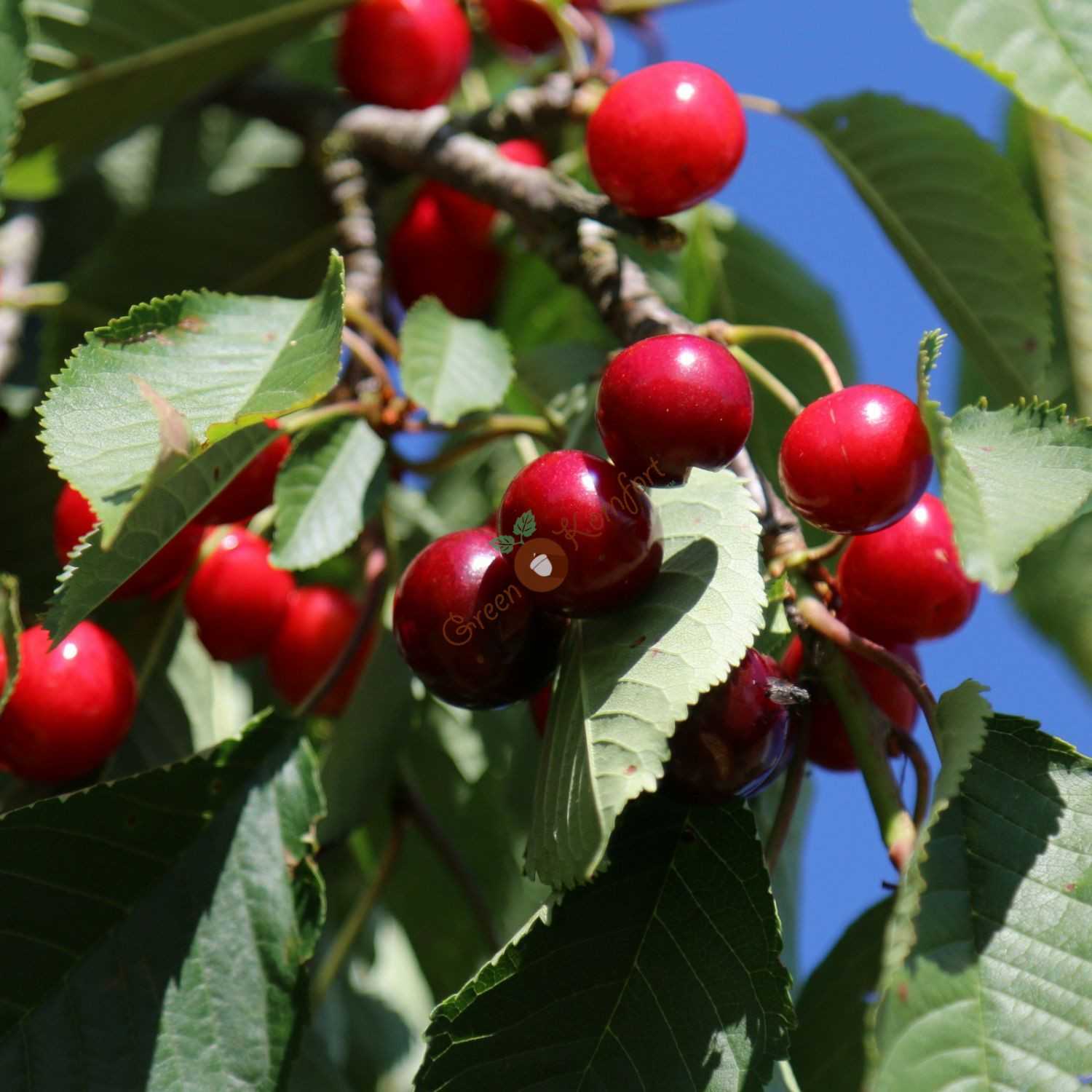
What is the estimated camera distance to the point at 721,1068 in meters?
0.90

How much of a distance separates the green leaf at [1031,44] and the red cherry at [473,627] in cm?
57

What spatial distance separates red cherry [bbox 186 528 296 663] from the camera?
4.42ft

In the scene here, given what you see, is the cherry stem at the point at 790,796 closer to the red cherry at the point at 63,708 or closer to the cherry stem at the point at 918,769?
the cherry stem at the point at 918,769

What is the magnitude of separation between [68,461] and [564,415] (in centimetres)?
50

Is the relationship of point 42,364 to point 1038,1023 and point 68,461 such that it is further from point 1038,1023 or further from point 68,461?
point 1038,1023

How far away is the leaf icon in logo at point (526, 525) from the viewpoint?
2.89 ft

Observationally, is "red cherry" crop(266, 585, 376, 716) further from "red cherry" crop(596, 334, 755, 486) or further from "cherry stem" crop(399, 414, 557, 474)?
"red cherry" crop(596, 334, 755, 486)

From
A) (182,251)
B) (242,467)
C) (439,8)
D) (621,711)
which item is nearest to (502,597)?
(621,711)

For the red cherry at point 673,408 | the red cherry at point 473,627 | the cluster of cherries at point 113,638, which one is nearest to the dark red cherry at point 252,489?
the cluster of cherries at point 113,638

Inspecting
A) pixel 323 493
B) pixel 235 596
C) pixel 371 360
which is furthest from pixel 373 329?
pixel 235 596

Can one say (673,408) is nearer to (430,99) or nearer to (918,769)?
(918,769)

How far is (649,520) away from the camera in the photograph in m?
0.90

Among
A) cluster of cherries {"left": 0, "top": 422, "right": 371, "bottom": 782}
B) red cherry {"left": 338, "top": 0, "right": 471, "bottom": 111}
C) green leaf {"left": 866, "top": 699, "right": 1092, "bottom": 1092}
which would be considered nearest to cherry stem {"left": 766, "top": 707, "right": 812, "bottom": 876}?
green leaf {"left": 866, "top": 699, "right": 1092, "bottom": 1092}

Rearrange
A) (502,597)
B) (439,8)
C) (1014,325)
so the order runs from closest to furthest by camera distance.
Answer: (502,597) < (1014,325) < (439,8)
